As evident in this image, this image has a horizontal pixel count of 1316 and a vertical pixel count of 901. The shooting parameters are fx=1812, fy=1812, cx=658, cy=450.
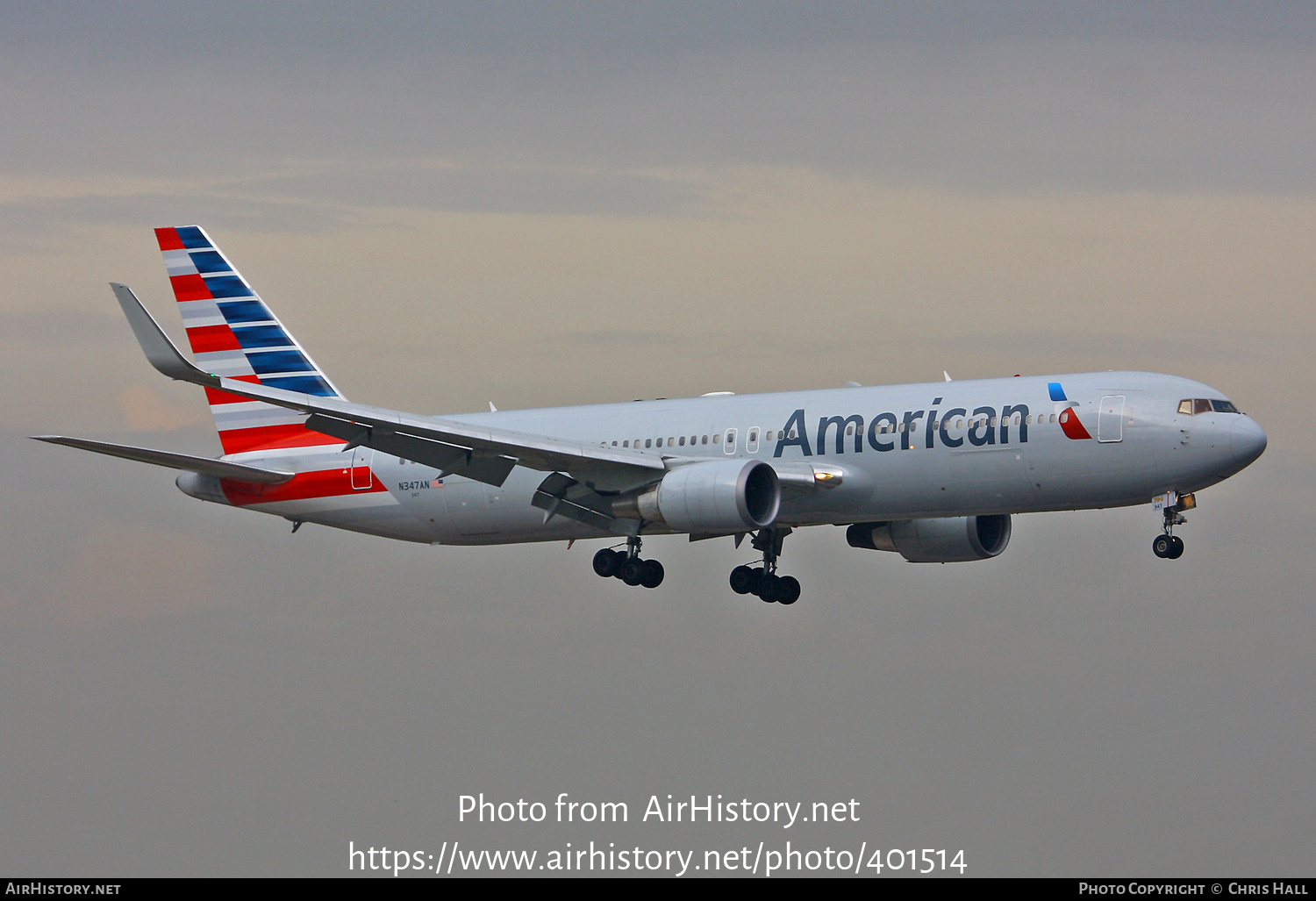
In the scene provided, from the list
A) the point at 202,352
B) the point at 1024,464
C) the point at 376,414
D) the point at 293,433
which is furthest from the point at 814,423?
the point at 202,352

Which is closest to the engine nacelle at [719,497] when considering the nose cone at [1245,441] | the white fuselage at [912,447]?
the white fuselage at [912,447]

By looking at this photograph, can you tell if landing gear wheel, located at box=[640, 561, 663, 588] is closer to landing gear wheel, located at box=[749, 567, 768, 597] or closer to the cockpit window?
landing gear wheel, located at box=[749, 567, 768, 597]

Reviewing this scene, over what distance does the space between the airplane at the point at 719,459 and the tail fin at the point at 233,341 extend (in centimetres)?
8

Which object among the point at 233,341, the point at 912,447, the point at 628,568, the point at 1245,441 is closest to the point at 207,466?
the point at 233,341

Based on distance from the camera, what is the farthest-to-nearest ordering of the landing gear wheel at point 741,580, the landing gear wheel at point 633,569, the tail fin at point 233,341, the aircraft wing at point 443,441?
the tail fin at point 233,341 < the landing gear wheel at point 741,580 < the landing gear wheel at point 633,569 < the aircraft wing at point 443,441

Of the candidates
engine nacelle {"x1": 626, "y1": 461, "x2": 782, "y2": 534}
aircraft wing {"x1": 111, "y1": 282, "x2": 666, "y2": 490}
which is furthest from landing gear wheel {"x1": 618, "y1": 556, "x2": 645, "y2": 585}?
engine nacelle {"x1": 626, "y1": 461, "x2": 782, "y2": 534}

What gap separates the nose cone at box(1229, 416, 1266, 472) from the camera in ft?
141

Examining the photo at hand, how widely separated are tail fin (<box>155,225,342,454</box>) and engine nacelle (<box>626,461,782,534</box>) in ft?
47.8

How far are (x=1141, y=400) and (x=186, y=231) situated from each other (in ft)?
100

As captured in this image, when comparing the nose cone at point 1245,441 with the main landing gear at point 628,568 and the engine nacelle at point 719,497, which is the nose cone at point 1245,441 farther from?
the main landing gear at point 628,568

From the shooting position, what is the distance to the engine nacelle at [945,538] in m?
51.7

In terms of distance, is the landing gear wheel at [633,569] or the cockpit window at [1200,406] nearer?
the cockpit window at [1200,406]

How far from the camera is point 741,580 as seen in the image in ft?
176

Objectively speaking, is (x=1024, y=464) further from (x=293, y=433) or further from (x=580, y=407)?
(x=293, y=433)
